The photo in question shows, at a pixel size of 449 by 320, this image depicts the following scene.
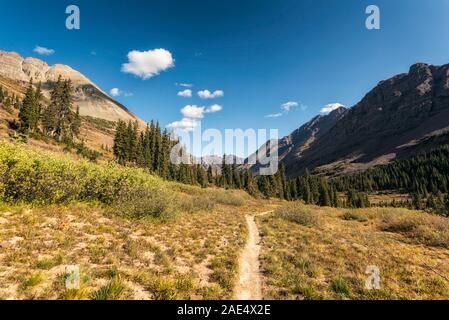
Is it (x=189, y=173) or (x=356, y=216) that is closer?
(x=356, y=216)

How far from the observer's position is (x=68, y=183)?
1688cm

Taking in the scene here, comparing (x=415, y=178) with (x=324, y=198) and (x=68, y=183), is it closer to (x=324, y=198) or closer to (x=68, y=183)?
(x=324, y=198)

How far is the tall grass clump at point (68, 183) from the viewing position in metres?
13.9

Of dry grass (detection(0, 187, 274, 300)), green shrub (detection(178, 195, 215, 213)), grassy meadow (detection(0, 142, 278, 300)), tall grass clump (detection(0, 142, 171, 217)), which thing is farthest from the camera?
green shrub (detection(178, 195, 215, 213))

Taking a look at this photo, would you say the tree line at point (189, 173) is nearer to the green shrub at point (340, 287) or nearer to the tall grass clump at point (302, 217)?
the tall grass clump at point (302, 217)

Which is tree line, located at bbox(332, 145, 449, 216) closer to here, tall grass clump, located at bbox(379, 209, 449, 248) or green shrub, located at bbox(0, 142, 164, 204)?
tall grass clump, located at bbox(379, 209, 449, 248)

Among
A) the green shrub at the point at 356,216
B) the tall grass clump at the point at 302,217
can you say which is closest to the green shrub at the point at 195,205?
the tall grass clump at the point at 302,217

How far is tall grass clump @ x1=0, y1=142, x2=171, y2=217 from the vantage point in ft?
45.7

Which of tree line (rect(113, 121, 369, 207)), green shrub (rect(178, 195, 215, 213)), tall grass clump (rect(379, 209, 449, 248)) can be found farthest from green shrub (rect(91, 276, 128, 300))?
tree line (rect(113, 121, 369, 207))

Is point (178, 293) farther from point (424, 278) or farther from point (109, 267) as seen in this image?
point (424, 278)

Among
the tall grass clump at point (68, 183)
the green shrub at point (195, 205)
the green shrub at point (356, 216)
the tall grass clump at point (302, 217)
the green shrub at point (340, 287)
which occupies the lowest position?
the green shrub at point (356, 216)

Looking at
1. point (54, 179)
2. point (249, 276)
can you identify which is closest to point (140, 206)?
point (54, 179)

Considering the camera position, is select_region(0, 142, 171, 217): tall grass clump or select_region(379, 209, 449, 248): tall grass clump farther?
select_region(379, 209, 449, 248): tall grass clump
